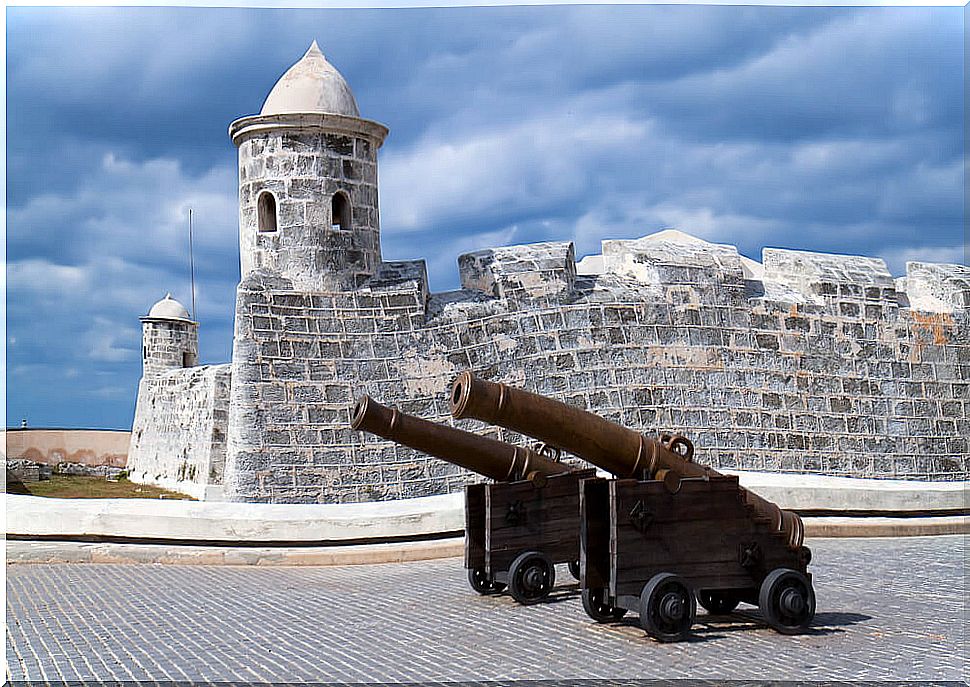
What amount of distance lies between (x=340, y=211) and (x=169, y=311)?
1612 cm

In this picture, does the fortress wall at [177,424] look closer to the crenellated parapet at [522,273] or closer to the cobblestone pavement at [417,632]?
the crenellated parapet at [522,273]

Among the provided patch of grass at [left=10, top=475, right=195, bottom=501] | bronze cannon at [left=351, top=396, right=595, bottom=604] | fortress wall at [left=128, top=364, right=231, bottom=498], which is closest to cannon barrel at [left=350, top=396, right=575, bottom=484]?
bronze cannon at [left=351, top=396, right=595, bottom=604]

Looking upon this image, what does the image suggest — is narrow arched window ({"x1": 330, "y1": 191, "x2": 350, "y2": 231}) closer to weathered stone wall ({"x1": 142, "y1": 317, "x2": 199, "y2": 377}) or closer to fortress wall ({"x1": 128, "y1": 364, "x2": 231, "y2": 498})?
fortress wall ({"x1": 128, "y1": 364, "x2": 231, "y2": 498})

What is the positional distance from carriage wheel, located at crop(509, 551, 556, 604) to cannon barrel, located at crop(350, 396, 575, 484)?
1.67 ft

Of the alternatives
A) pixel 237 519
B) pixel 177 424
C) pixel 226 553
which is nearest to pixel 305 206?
pixel 237 519

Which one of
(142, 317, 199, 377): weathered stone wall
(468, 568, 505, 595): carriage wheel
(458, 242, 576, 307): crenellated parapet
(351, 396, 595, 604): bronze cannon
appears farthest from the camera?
(142, 317, 199, 377): weathered stone wall

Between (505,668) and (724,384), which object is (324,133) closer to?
(724,384)

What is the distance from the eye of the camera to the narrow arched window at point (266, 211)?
1226 centimetres

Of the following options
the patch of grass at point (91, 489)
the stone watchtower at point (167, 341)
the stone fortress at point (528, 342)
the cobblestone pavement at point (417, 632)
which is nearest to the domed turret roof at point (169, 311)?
the stone watchtower at point (167, 341)

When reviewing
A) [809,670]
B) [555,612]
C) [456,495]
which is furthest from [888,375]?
[809,670]

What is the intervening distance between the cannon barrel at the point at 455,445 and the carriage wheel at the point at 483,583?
2.02ft

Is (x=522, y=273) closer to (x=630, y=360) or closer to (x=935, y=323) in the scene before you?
(x=630, y=360)

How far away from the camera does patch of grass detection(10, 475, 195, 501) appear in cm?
1674

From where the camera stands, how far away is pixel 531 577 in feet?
22.3
